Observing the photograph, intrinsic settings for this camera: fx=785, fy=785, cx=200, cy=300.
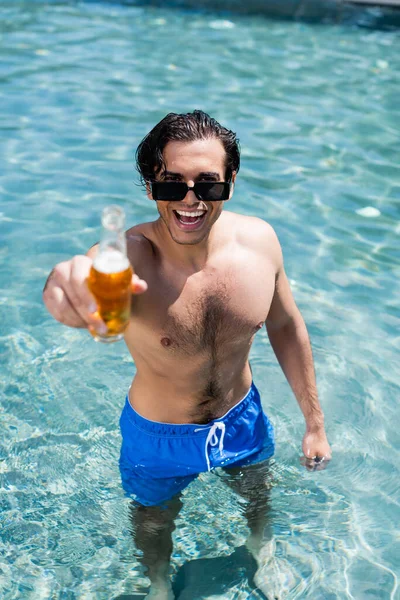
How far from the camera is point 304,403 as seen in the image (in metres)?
3.13

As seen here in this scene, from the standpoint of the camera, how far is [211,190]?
2512 mm

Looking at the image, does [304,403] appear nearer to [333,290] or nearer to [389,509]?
[389,509]

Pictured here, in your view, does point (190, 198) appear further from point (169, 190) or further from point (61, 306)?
point (61, 306)

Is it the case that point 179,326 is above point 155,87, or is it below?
above

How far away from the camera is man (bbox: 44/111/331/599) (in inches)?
101

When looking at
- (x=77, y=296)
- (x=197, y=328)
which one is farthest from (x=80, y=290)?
(x=197, y=328)

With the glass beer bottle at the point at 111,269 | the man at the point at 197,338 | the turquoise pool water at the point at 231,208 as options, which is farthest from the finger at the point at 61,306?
the turquoise pool water at the point at 231,208

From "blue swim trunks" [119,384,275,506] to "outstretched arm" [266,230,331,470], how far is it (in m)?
0.20

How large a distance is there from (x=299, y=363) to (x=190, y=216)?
2.99ft

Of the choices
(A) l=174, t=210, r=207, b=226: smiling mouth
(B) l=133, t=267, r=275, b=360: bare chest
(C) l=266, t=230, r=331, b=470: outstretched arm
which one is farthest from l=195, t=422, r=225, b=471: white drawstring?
(A) l=174, t=210, r=207, b=226: smiling mouth

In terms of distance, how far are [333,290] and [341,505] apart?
1.67 m

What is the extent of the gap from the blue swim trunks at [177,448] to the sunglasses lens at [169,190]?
0.86 m

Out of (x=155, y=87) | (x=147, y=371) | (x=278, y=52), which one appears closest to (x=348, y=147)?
(x=155, y=87)

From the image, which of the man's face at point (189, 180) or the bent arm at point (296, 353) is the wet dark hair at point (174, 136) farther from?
the bent arm at point (296, 353)
